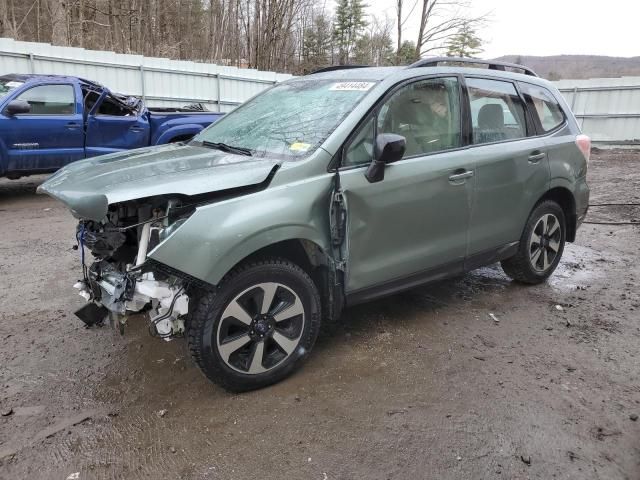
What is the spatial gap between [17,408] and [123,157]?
1692mm

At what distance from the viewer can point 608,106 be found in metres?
16.1

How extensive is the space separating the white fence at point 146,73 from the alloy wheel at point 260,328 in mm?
10930

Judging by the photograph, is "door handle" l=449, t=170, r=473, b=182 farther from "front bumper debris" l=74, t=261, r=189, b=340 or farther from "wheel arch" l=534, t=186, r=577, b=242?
"front bumper debris" l=74, t=261, r=189, b=340

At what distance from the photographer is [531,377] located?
3156 mm

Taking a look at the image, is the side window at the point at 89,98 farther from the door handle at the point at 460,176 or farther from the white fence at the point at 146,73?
the door handle at the point at 460,176

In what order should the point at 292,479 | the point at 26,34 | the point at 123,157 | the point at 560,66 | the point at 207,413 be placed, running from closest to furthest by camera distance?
the point at 292,479 → the point at 207,413 → the point at 123,157 → the point at 26,34 → the point at 560,66

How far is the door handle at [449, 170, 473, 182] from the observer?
3555 millimetres

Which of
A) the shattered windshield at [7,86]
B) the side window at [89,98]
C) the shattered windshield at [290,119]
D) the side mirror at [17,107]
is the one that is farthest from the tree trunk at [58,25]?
the shattered windshield at [290,119]

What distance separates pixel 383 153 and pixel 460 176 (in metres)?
0.93

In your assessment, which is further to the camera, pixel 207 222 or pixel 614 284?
pixel 614 284

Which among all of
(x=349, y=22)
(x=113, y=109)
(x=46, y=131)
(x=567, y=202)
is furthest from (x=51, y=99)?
(x=349, y=22)

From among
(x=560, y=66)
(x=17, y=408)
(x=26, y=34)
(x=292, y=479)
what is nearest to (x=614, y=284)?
(x=292, y=479)

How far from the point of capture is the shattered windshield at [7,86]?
24.5ft

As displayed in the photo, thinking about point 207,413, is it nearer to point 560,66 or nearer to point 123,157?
point 123,157
